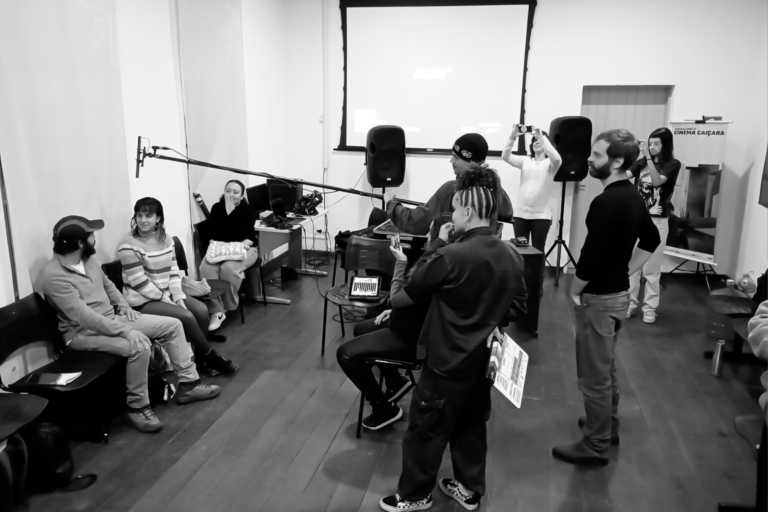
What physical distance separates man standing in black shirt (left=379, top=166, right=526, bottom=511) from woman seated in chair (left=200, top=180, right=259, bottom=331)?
2.61m

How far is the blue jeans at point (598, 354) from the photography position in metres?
2.70

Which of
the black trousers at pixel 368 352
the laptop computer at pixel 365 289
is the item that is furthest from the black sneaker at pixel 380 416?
the laptop computer at pixel 365 289

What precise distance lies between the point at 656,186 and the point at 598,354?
2.52m

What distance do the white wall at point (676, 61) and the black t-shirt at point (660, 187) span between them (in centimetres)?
158

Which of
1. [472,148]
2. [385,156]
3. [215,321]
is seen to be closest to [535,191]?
[385,156]

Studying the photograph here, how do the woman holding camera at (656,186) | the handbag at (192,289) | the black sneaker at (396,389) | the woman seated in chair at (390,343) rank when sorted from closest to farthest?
the woman seated in chair at (390,343) < the black sneaker at (396,389) < the handbag at (192,289) < the woman holding camera at (656,186)

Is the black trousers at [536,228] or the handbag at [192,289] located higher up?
the black trousers at [536,228]

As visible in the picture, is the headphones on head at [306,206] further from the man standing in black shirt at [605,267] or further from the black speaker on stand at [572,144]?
the man standing in black shirt at [605,267]

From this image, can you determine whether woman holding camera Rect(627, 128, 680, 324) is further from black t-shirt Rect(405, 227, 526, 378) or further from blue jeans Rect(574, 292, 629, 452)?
black t-shirt Rect(405, 227, 526, 378)

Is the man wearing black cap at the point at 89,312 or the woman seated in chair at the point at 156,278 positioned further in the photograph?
the woman seated in chair at the point at 156,278

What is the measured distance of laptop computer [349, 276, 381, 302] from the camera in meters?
3.59

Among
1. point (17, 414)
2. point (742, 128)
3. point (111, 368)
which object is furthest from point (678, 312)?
point (17, 414)

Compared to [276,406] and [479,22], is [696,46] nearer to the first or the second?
[479,22]

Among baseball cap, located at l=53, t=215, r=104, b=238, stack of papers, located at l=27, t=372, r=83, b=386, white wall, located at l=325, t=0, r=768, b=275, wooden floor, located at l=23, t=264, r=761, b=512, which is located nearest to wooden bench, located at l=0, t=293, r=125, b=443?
stack of papers, located at l=27, t=372, r=83, b=386
